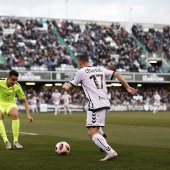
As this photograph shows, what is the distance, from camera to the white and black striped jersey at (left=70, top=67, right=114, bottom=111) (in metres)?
10.9

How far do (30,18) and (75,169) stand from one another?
184ft

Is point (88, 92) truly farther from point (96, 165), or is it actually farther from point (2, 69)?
point (2, 69)

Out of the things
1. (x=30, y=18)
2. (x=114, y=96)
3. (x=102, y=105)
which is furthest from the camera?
(x=30, y=18)

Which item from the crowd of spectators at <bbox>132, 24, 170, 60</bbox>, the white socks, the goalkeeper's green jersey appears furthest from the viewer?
the crowd of spectators at <bbox>132, 24, 170, 60</bbox>

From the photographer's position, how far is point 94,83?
10930 millimetres

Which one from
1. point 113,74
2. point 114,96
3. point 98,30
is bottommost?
point 114,96

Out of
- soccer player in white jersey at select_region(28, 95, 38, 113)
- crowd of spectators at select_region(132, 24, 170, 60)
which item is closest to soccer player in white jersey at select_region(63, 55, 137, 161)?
soccer player in white jersey at select_region(28, 95, 38, 113)

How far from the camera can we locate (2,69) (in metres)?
54.8

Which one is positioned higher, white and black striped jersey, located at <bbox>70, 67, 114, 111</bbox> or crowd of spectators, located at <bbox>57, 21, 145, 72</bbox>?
crowd of spectators, located at <bbox>57, 21, 145, 72</bbox>

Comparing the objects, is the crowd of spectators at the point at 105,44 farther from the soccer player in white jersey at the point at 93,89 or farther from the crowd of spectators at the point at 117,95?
the soccer player in white jersey at the point at 93,89

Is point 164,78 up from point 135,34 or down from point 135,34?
down

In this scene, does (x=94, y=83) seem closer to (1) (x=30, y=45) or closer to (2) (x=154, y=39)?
(1) (x=30, y=45)

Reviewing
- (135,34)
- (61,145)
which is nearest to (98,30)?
(135,34)

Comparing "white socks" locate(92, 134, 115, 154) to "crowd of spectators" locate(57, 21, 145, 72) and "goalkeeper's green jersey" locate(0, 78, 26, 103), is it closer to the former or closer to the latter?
"goalkeeper's green jersey" locate(0, 78, 26, 103)
